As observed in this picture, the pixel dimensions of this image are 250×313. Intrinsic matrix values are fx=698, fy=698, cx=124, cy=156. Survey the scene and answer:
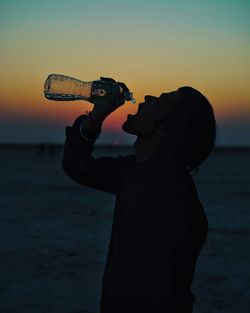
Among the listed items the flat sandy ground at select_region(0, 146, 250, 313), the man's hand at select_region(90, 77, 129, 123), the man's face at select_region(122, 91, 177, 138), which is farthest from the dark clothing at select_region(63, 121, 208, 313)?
the flat sandy ground at select_region(0, 146, 250, 313)

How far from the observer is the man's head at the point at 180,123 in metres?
2.48

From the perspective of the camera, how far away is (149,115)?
99.4 inches

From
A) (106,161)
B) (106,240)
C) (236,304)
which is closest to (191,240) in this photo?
(106,161)

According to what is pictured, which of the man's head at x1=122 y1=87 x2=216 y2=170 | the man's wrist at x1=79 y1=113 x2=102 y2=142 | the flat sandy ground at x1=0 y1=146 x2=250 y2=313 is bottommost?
the flat sandy ground at x1=0 y1=146 x2=250 y2=313

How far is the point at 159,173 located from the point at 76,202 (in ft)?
49.6

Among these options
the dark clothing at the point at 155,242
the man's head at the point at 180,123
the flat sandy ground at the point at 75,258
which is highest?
the man's head at the point at 180,123

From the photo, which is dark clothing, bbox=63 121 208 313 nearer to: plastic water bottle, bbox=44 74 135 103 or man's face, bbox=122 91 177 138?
man's face, bbox=122 91 177 138

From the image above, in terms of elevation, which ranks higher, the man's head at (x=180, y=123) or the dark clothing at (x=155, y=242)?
the man's head at (x=180, y=123)

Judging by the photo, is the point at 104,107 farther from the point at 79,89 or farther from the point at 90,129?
the point at 79,89

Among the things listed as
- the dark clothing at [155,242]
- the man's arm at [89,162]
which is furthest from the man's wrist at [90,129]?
the dark clothing at [155,242]

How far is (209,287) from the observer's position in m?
7.54

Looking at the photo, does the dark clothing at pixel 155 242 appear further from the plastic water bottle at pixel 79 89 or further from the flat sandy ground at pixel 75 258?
the flat sandy ground at pixel 75 258

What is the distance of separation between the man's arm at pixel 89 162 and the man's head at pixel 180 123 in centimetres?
22

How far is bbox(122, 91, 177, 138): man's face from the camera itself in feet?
8.21
